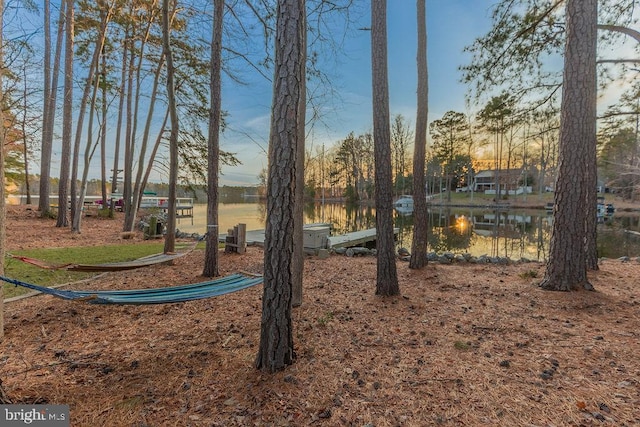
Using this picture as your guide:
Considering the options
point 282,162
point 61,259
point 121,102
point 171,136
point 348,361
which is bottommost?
point 348,361

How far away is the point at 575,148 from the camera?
11.2 feet

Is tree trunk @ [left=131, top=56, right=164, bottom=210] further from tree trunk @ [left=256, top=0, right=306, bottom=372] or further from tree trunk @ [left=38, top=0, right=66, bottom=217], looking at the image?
tree trunk @ [left=256, top=0, right=306, bottom=372]

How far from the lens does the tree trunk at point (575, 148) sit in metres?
3.38

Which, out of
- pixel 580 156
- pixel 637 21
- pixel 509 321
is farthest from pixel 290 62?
pixel 637 21

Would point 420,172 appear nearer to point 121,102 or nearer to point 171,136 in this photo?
point 171,136

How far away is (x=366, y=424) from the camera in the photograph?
1.44 metres

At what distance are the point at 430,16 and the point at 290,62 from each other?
448cm

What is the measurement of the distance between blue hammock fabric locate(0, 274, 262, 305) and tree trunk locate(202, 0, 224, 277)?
1.16 m

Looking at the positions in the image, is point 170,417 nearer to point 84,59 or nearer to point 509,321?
point 509,321

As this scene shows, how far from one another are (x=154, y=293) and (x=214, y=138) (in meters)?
2.38

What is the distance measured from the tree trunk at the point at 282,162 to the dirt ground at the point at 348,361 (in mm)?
387

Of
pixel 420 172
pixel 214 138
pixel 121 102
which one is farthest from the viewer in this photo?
pixel 121 102

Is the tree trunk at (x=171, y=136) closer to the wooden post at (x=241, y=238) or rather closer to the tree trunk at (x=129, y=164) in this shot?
the wooden post at (x=241, y=238)

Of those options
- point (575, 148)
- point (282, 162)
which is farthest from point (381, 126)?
point (575, 148)
